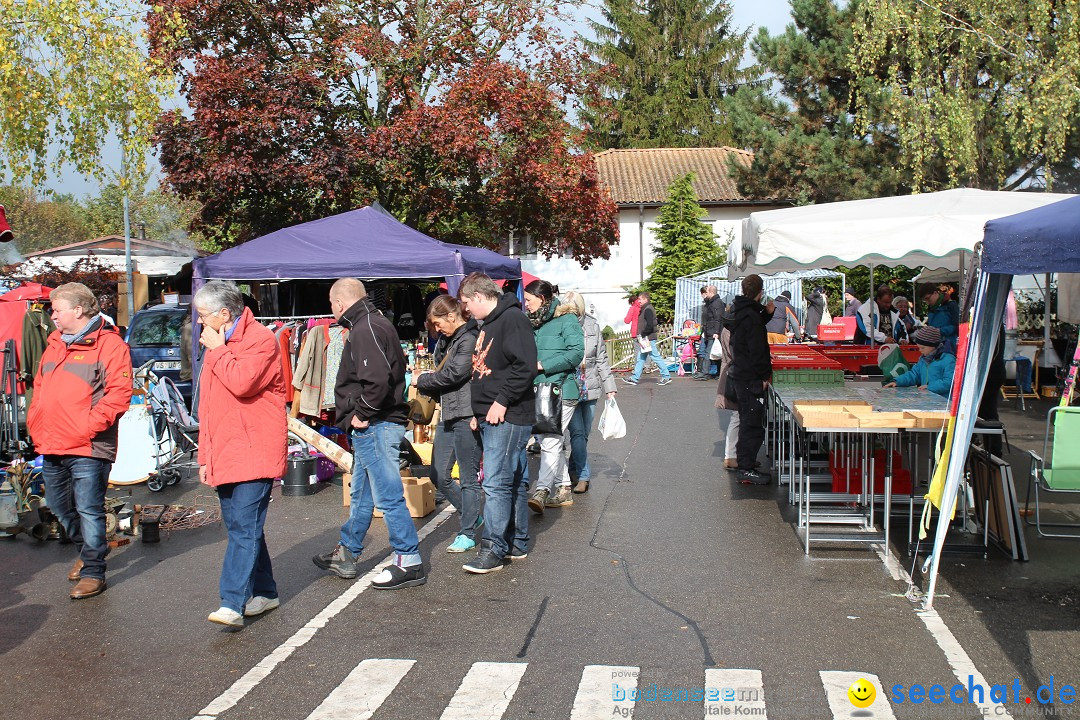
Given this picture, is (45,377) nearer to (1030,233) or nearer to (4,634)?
(4,634)

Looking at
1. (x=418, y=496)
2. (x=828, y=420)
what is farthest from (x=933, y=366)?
(x=418, y=496)

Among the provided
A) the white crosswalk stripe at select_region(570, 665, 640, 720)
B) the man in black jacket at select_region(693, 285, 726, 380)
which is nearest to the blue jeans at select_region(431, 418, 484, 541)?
the white crosswalk stripe at select_region(570, 665, 640, 720)

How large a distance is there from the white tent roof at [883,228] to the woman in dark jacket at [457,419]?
3.09 metres

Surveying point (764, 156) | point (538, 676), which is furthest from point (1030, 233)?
point (764, 156)

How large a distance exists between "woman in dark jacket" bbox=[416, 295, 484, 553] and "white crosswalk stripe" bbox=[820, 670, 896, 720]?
300 cm

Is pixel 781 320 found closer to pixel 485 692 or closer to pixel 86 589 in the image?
pixel 86 589

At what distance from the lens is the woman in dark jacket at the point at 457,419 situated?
278 inches

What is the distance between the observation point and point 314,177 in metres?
17.3

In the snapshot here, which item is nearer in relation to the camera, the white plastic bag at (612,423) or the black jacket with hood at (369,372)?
the black jacket with hood at (369,372)

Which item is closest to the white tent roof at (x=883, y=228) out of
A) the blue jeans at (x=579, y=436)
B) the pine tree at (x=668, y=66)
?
the blue jeans at (x=579, y=436)

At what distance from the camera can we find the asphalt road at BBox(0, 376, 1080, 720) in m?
4.66

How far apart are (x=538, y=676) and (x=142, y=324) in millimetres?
13400

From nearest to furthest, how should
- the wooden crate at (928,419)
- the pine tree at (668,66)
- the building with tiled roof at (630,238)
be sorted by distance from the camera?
the wooden crate at (928,419), the building with tiled roof at (630,238), the pine tree at (668,66)

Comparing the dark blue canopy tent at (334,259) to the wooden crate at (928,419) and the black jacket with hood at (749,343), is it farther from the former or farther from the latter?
the wooden crate at (928,419)
